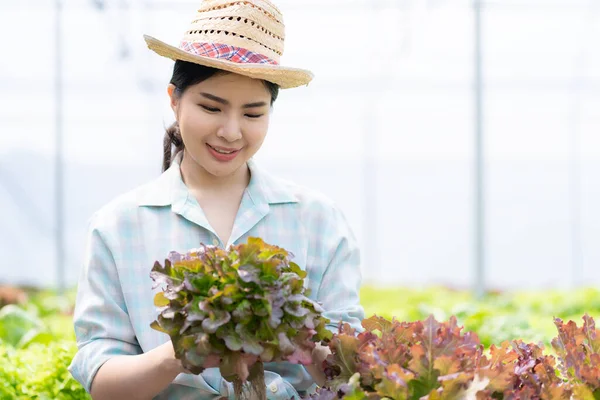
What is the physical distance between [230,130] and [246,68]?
0.14 meters

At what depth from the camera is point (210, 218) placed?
81.6 inches

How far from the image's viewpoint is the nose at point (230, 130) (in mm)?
1900

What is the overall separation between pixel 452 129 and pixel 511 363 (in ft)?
48.9

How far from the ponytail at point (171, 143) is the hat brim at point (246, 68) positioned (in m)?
0.29

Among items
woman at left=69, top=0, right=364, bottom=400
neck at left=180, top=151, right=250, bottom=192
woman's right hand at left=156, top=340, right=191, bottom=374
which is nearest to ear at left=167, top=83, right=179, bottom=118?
woman at left=69, top=0, right=364, bottom=400

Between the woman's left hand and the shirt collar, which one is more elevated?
the shirt collar

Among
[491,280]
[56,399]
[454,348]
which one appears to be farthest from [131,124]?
[454,348]

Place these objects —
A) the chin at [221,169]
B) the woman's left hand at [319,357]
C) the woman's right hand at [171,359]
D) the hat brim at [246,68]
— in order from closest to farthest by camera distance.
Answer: the woman's right hand at [171,359] < the woman's left hand at [319,357] < the hat brim at [246,68] < the chin at [221,169]

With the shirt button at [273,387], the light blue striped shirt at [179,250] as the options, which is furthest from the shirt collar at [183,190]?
A: the shirt button at [273,387]

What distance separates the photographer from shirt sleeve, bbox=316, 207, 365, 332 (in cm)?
199

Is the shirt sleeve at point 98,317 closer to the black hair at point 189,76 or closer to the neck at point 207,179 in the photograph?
the neck at point 207,179

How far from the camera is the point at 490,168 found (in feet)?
54.8

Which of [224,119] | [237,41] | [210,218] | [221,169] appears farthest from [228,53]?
[210,218]

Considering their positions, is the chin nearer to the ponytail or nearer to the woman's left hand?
the ponytail
